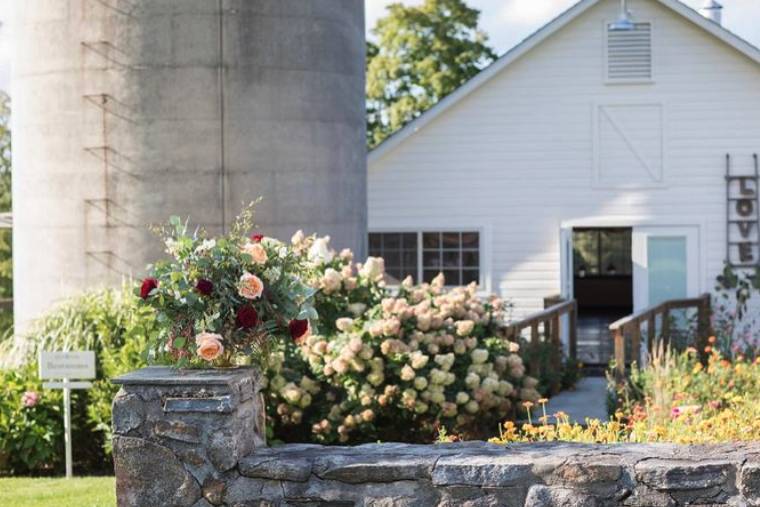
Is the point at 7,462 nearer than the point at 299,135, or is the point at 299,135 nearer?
the point at 7,462

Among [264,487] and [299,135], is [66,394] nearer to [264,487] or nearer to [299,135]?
[299,135]

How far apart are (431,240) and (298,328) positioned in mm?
12598

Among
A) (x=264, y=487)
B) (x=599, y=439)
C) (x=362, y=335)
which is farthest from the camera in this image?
(x=362, y=335)

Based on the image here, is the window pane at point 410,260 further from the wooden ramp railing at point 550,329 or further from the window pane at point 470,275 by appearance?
the wooden ramp railing at point 550,329

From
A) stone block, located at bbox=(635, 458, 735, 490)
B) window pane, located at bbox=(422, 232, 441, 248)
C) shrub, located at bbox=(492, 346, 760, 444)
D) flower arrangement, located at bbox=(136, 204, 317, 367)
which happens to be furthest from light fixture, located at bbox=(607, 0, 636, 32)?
stone block, located at bbox=(635, 458, 735, 490)

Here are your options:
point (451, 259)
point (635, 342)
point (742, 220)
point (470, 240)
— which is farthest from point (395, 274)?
point (635, 342)

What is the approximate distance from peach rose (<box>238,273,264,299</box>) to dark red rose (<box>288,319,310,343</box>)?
0.94ft

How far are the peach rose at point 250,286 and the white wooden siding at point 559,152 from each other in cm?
1259

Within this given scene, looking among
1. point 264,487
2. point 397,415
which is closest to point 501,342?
point 397,415

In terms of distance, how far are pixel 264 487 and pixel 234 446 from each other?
22cm

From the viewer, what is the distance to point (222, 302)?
6.24m

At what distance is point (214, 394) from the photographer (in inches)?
231

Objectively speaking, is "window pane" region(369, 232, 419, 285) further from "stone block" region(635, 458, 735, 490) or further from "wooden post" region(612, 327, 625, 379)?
"stone block" region(635, 458, 735, 490)

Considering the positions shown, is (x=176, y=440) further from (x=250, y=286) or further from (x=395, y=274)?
(x=395, y=274)
